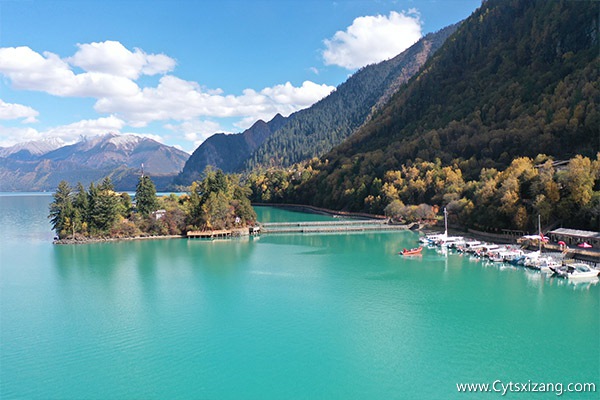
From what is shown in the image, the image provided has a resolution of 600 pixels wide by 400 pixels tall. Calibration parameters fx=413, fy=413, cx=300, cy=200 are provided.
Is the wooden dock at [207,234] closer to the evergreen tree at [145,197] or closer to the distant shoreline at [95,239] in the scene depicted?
the distant shoreline at [95,239]

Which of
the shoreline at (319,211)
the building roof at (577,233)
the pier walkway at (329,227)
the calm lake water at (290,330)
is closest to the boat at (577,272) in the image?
the calm lake water at (290,330)

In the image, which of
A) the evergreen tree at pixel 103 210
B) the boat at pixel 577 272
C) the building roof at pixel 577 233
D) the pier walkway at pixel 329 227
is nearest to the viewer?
the boat at pixel 577 272

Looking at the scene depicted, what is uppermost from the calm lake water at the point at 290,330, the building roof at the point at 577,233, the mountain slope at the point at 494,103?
the mountain slope at the point at 494,103

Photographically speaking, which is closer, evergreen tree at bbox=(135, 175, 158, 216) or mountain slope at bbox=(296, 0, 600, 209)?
evergreen tree at bbox=(135, 175, 158, 216)

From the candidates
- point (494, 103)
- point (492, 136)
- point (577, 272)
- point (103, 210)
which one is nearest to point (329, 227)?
point (103, 210)

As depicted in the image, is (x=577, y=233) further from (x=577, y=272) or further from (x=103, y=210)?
(x=103, y=210)

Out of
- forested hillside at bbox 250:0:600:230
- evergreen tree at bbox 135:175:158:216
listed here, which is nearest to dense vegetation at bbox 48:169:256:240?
evergreen tree at bbox 135:175:158:216

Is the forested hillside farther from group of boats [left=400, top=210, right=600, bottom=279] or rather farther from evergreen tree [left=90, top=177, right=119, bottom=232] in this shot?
evergreen tree [left=90, top=177, right=119, bottom=232]

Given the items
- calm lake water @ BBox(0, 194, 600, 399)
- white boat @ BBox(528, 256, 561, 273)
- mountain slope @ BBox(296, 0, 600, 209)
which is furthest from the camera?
mountain slope @ BBox(296, 0, 600, 209)
